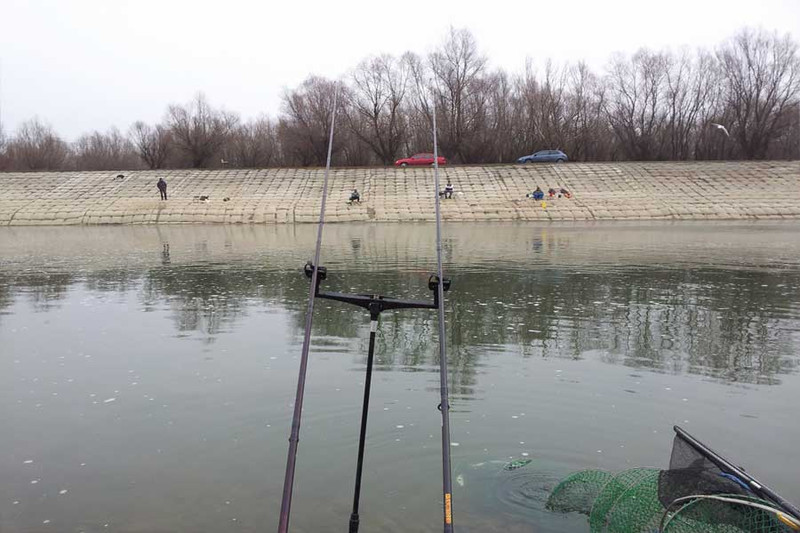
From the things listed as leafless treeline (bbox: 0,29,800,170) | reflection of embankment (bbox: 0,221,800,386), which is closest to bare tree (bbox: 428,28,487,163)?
leafless treeline (bbox: 0,29,800,170)

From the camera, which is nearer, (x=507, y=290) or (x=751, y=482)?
(x=751, y=482)

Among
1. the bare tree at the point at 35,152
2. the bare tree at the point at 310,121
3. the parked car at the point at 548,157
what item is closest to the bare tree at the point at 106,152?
the bare tree at the point at 35,152

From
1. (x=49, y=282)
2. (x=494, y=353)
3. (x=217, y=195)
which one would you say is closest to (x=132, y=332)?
(x=494, y=353)

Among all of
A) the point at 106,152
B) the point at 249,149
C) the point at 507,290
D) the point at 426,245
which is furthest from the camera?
the point at 106,152

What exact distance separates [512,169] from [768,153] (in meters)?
31.1

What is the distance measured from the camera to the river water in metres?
5.06

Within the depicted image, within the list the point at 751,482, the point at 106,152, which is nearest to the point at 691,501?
the point at 751,482

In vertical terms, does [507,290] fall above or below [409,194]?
below

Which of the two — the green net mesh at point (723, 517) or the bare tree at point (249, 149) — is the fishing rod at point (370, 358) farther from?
the bare tree at point (249, 149)

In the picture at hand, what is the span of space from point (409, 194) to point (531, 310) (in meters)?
33.0

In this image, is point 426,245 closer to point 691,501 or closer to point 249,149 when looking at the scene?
point 691,501

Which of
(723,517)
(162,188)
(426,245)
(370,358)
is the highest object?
(162,188)

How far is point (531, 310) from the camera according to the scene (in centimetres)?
1199

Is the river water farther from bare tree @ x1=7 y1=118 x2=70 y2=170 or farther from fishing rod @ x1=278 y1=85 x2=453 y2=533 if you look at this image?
bare tree @ x1=7 y1=118 x2=70 y2=170
